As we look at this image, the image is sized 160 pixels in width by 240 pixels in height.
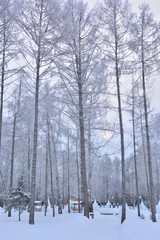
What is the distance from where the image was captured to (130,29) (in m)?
12.0

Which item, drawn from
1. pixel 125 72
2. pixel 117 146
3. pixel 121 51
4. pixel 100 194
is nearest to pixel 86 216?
pixel 117 146

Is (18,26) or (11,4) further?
(18,26)

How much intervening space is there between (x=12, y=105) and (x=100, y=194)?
152 feet

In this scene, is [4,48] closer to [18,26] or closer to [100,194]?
[18,26]

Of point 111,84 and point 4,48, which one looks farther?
point 111,84

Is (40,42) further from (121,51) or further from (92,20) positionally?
(121,51)

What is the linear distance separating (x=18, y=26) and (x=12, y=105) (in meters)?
7.54

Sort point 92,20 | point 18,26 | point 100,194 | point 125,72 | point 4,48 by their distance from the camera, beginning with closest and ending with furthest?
point 4,48, point 18,26, point 92,20, point 125,72, point 100,194

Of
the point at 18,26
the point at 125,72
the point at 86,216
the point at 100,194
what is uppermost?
the point at 18,26

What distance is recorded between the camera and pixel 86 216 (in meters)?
9.77

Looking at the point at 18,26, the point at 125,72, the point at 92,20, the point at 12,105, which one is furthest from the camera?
the point at 12,105

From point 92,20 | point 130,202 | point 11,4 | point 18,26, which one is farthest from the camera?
point 130,202

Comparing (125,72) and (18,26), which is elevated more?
(18,26)

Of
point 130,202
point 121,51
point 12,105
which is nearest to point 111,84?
point 121,51
